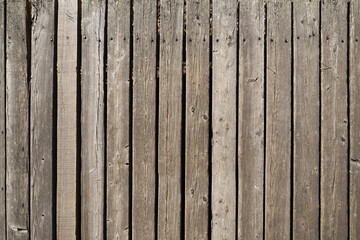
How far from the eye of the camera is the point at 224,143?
72.6 inches

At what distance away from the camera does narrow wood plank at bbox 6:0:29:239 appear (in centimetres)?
188

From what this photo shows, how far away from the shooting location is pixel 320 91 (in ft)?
6.11

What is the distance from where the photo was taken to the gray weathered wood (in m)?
1.84

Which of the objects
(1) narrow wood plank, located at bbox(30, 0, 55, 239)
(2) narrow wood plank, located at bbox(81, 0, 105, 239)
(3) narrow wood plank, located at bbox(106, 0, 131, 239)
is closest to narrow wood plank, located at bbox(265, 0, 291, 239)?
(3) narrow wood plank, located at bbox(106, 0, 131, 239)

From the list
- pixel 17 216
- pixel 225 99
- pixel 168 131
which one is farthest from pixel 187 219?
pixel 17 216

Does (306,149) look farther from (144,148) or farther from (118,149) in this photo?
(118,149)

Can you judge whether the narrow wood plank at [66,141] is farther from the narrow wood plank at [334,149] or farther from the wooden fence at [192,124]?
the narrow wood plank at [334,149]

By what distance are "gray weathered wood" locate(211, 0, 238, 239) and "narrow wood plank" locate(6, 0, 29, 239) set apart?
4.67ft

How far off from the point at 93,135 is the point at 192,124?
2.45 feet

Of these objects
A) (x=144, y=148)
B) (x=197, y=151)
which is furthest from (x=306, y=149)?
(x=144, y=148)

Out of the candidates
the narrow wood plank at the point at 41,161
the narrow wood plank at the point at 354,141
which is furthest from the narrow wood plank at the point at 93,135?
the narrow wood plank at the point at 354,141

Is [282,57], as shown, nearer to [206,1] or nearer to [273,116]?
[273,116]

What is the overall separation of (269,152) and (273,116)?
0.88ft

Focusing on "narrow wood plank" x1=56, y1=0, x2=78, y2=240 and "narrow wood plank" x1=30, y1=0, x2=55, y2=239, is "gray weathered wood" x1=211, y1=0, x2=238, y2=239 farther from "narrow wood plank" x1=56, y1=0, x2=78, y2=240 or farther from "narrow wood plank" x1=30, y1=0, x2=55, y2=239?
"narrow wood plank" x1=30, y1=0, x2=55, y2=239
